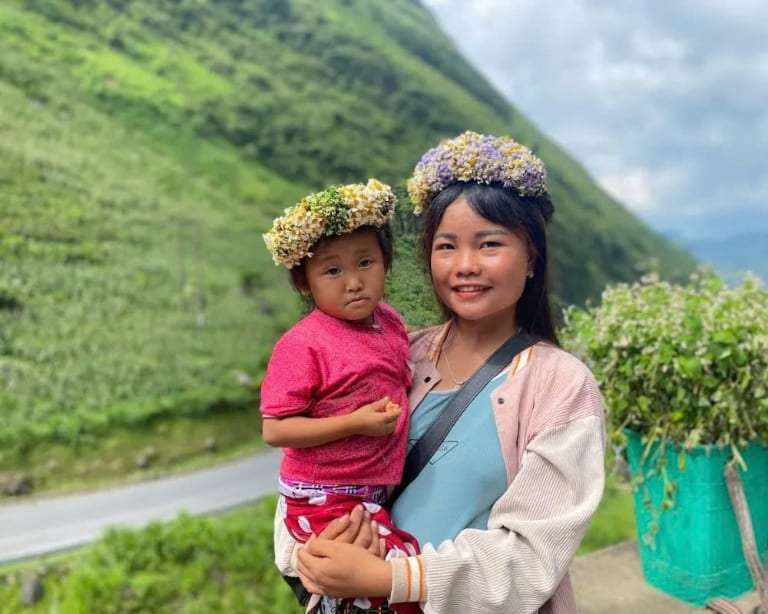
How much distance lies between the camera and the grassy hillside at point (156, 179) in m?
5.78

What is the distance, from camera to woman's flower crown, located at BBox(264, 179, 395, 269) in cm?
131

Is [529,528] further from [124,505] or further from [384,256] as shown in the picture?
[124,505]

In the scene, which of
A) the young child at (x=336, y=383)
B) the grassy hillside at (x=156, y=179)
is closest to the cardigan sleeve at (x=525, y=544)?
the young child at (x=336, y=383)

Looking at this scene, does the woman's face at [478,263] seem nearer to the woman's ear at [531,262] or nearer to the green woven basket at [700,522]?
the woman's ear at [531,262]

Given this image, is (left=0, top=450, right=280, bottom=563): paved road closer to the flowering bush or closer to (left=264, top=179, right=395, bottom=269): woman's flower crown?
the flowering bush

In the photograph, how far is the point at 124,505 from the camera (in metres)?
5.63

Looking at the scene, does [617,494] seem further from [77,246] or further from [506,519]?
[506,519]

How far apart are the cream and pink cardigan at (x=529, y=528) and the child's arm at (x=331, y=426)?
230 millimetres

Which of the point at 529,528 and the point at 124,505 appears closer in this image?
the point at 529,528

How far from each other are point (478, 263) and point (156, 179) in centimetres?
654

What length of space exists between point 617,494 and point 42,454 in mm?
6172

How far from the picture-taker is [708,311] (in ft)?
7.83

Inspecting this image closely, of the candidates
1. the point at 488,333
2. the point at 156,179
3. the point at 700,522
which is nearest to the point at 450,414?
the point at 488,333

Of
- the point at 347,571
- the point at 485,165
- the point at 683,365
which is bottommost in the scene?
the point at 347,571
